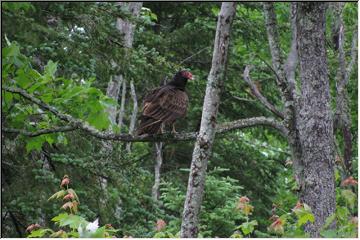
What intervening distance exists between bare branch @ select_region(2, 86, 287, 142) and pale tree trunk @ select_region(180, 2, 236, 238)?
626 mm

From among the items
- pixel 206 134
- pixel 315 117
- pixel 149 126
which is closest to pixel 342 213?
pixel 206 134

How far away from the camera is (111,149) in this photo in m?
9.63

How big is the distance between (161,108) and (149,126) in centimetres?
62

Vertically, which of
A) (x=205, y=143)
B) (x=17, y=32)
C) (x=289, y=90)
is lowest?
(x=205, y=143)

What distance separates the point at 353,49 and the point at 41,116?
12.4 feet

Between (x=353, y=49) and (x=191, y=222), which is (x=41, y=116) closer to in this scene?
Result: (x=191, y=222)

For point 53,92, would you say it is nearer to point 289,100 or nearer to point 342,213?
point 289,100

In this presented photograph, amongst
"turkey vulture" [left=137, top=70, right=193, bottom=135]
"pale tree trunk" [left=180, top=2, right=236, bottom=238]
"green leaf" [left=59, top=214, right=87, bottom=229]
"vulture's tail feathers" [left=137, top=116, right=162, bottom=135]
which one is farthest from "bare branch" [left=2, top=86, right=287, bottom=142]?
"green leaf" [left=59, top=214, right=87, bottom=229]

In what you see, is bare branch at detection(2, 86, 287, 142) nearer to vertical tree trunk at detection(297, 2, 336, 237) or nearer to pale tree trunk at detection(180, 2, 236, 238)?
vertical tree trunk at detection(297, 2, 336, 237)

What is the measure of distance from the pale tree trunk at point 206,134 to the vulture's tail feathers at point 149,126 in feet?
4.81

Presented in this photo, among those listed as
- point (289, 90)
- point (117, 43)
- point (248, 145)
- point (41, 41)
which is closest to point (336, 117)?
point (289, 90)

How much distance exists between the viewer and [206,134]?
5.30 meters

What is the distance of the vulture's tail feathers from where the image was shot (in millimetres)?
6746

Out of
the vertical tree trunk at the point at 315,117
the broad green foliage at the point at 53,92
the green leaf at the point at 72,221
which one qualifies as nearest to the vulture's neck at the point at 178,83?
the broad green foliage at the point at 53,92
